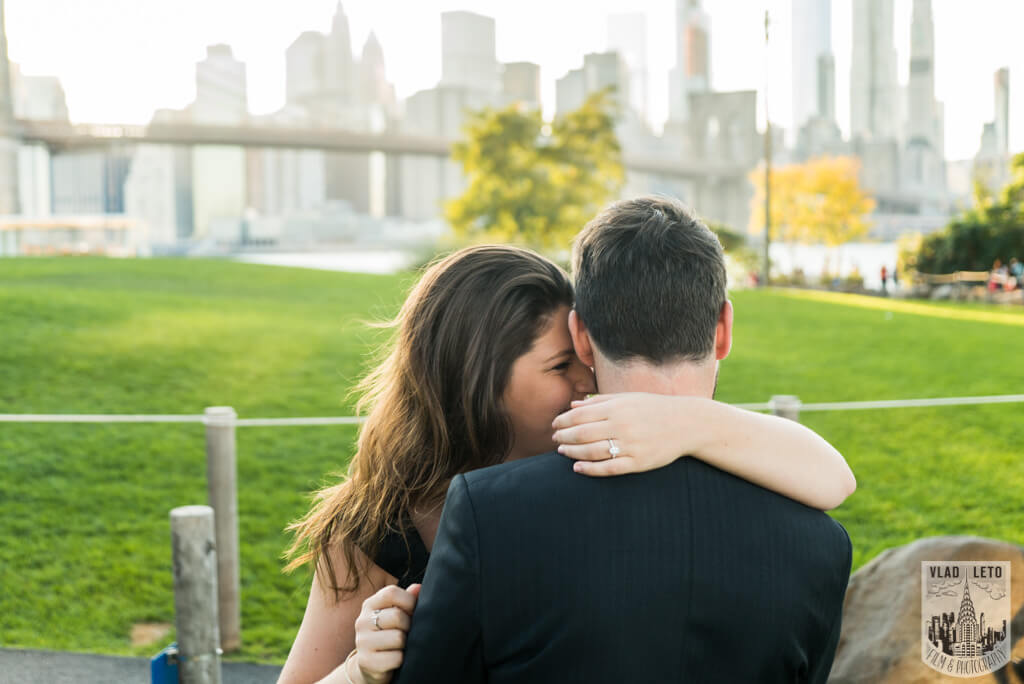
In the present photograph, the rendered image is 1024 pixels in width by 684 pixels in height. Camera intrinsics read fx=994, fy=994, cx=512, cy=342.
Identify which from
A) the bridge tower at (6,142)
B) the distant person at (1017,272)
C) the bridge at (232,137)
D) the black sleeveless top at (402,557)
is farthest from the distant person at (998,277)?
the bridge tower at (6,142)

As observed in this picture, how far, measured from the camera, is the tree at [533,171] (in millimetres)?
31844

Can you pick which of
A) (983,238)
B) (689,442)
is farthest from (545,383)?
(983,238)

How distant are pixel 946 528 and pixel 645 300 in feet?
17.5

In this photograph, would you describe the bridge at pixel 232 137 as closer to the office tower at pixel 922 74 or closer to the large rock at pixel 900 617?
the large rock at pixel 900 617

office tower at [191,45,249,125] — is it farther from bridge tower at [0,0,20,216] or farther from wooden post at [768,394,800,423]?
wooden post at [768,394,800,423]

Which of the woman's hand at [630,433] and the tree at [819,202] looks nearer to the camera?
the woman's hand at [630,433]

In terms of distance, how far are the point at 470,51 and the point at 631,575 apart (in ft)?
296

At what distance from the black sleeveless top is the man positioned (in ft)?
1.19

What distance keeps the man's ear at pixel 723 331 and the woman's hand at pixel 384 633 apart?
0.53 m

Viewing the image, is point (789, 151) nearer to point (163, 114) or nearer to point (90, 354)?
point (163, 114)

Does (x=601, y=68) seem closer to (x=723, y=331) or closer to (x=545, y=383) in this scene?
(x=545, y=383)

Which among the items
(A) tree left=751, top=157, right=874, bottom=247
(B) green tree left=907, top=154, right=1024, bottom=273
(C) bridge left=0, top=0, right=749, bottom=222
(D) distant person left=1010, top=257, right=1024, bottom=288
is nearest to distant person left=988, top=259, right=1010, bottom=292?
(D) distant person left=1010, top=257, right=1024, bottom=288

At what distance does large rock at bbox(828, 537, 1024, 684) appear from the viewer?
287 centimetres

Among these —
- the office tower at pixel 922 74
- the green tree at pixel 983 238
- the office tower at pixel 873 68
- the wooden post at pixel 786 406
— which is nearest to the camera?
the wooden post at pixel 786 406
